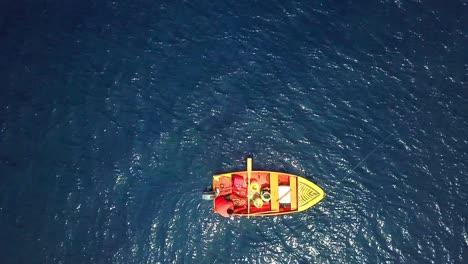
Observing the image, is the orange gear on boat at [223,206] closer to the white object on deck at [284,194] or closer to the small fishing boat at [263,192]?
the small fishing boat at [263,192]

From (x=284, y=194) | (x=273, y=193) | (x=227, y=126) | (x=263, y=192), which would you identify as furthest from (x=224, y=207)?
(x=227, y=126)

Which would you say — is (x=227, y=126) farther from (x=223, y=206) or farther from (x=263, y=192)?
(x=223, y=206)

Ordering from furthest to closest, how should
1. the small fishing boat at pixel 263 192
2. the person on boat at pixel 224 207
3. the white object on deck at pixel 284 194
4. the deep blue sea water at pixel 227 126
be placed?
the deep blue sea water at pixel 227 126 → the white object on deck at pixel 284 194 → the small fishing boat at pixel 263 192 → the person on boat at pixel 224 207

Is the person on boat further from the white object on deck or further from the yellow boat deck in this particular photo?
the white object on deck

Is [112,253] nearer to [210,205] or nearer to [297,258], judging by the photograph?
[210,205]

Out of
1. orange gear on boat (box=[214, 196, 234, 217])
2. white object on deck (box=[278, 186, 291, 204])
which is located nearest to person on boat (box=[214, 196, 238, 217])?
orange gear on boat (box=[214, 196, 234, 217])

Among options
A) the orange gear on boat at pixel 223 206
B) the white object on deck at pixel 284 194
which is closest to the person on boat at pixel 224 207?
the orange gear on boat at pixel 223 206

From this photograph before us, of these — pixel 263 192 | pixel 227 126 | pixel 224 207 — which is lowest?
pixel 224 207
